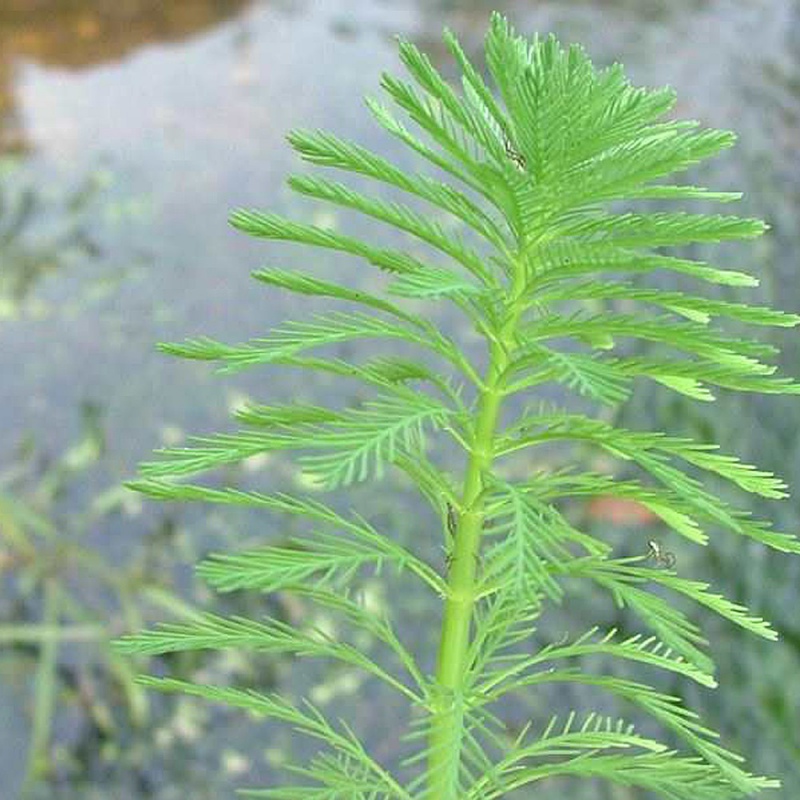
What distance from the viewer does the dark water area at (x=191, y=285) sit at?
6.02 feet

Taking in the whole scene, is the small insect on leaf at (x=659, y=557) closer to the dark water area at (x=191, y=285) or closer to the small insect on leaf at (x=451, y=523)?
the small insect on leaf at (x=451, y=523)

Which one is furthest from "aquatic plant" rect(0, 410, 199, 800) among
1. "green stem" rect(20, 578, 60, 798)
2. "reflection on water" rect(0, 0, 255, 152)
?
"reflection on water" rect(0, 0, 255, 152)

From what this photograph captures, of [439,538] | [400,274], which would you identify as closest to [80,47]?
[439,538]

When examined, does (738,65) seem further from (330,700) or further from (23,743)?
(23,743)

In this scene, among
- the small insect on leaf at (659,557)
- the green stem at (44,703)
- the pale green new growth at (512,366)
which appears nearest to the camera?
the pale green new growth at (512,366)

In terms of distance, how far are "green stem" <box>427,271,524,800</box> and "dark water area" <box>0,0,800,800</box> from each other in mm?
1403

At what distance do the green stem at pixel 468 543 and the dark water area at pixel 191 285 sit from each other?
1.40 metres

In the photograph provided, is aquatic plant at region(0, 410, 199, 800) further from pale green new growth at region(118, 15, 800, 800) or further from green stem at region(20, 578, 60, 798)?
pale green new growth at region(118, 15, 800, 800)

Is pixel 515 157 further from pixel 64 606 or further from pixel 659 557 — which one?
pixel 64 606

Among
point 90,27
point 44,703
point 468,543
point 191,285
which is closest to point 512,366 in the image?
point 468,543

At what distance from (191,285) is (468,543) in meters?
2.09

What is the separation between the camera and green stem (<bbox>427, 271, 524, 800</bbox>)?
424 millimetres

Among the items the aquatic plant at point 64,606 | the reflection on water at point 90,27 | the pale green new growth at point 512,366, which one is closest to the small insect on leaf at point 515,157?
the pale green new growth at point 512,366

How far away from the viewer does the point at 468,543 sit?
43 cm
